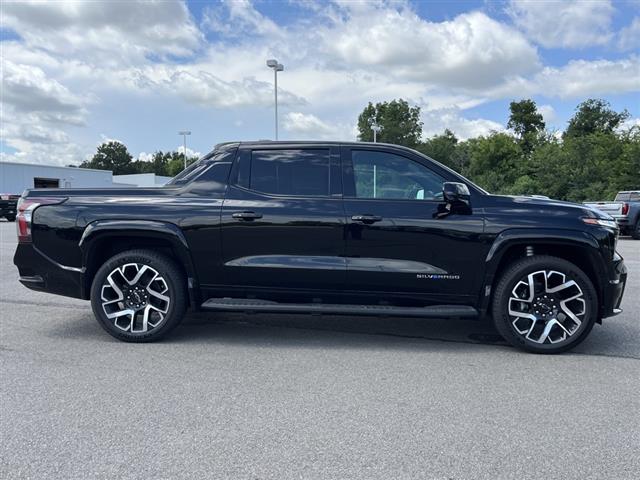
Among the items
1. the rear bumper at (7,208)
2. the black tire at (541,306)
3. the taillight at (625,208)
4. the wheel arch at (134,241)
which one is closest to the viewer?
the black tire at (541,306)

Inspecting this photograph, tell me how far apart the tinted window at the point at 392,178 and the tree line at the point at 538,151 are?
30.5m

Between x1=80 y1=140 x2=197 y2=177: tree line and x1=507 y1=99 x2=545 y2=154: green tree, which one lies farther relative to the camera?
x1=80 y1=140 x2=197 y2=177: tree line

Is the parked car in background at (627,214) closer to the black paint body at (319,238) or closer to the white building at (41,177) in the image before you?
the black paint body at (319,238)

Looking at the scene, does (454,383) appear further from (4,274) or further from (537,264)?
(4,274)

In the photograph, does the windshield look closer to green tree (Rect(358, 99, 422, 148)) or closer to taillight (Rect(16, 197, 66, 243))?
taillight (Rect(16, 197, 66, 243))

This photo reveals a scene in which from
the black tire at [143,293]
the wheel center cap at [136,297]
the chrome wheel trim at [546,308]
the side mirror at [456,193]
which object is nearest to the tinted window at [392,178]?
the side mirror at [456,193]

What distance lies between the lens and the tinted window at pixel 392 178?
4738 millimetres

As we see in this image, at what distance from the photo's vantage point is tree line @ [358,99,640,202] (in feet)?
111

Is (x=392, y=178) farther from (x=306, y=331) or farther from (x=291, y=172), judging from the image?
(x=306, y=331)

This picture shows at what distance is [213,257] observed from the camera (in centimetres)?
476

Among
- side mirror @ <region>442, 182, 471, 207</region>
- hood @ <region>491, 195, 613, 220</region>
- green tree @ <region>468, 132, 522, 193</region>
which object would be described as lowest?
hood @ <region>491, 195, 613, 220</region>

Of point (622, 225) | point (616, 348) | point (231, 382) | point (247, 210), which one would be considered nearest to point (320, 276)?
point (247, 210)

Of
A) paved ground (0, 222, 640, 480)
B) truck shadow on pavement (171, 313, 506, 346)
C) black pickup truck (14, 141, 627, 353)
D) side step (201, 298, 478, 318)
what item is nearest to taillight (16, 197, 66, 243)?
black pickup truck (14, 141, 627, 353)

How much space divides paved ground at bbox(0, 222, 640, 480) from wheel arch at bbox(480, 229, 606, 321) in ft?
2.15
